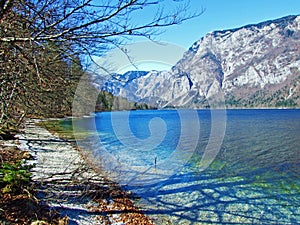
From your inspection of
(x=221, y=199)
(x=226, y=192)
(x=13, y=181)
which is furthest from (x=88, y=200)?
(x=226, y=192)

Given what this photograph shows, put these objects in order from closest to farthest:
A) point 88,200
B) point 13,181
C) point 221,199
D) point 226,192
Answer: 1. point 13,181
2. point 88,200
3. point 221,199
4. point 226,192

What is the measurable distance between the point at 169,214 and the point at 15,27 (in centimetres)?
688

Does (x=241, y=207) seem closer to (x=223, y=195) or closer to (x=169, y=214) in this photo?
(x=223, y=195)

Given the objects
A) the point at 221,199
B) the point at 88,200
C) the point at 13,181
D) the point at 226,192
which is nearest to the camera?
the point at 13,181

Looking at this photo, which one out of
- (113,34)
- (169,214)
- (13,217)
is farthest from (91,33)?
(169,214)

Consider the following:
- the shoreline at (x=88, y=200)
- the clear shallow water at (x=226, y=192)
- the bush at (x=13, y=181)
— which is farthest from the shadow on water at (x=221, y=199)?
the bush at (x=13, y=181)

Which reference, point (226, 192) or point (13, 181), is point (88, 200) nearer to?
point (13, 181)

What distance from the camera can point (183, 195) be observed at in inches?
394

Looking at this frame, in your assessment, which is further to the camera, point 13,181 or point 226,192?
point 226,192

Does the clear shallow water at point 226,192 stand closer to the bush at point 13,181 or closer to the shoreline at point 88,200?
the shoreline at point 88,200

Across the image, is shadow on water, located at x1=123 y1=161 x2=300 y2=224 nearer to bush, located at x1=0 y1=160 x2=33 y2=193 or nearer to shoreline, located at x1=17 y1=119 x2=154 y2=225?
shoreline, located at x1=17 y1=119 x2=154 y2=225

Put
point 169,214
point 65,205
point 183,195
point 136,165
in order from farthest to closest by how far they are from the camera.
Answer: point 136,165, point 183,195, point 169,214, point 65,205

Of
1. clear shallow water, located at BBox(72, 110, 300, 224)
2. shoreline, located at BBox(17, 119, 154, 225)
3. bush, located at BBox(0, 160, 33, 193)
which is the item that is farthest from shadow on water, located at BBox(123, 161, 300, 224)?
bush, located at BBox(0, 160, 33, 193)

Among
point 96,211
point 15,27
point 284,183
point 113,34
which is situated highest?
point 15,27
